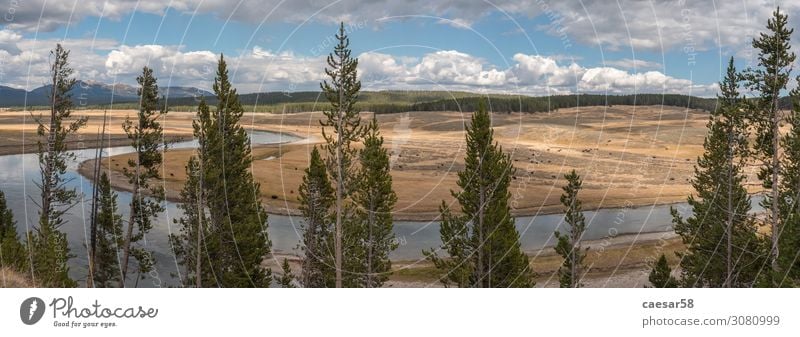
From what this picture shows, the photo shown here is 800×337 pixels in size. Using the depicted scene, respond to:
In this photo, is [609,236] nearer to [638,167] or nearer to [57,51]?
[57,51]

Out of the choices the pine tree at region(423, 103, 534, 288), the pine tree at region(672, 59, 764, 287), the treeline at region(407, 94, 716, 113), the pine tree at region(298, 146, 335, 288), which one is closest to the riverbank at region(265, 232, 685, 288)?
the pine tree at region(298, 146, 335, 288)

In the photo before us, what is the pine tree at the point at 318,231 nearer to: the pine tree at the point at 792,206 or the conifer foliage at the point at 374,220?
the conifer foliage at the point at 374,220

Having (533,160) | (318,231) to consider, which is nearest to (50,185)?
(318,231)

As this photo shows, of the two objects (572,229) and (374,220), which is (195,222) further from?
(572,229)

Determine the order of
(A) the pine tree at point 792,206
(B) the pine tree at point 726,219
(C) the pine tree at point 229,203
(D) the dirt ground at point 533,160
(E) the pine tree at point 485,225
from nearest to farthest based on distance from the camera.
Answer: (A) the pine tree at point 792,206 → (B) the pine tree at point 726,219 → (E) the pine tree at point 485,225 → (C) the pine tree at point 229,203 → (D) the dirt ground at point 533,160
